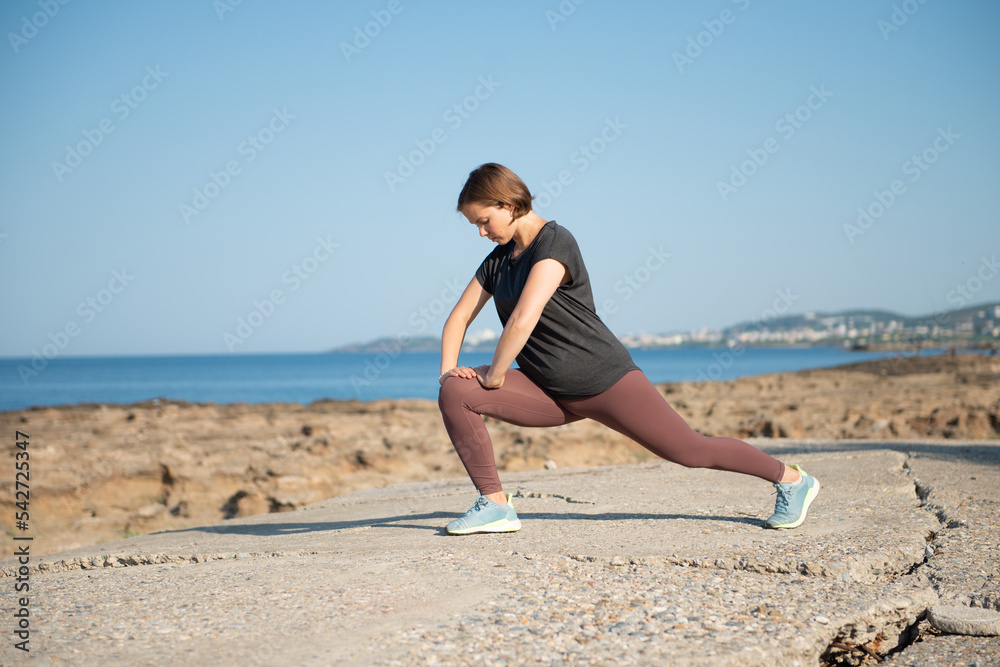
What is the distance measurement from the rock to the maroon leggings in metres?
0.98

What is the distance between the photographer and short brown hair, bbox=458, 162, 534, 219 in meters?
3.18

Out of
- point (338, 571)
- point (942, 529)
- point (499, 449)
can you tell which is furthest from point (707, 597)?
point (499, 449)

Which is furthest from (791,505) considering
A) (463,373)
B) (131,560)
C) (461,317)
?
(131,560)

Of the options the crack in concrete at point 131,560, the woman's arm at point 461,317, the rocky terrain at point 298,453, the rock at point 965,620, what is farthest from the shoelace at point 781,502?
the rocky terrain at point 298,453

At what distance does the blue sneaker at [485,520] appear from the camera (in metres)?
3.54

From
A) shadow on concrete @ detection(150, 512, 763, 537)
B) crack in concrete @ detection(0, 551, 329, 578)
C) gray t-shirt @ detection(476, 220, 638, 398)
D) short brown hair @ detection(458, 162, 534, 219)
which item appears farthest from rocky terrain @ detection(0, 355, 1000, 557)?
short brown hair @ detection(458, 162, 534, 219)

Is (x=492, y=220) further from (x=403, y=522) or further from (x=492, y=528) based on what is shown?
(x=403, y=522)

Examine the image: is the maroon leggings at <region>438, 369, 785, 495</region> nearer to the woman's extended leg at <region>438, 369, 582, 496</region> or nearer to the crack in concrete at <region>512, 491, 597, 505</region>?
the woman's extended leg at <region>438, 369, 582, 496</region>

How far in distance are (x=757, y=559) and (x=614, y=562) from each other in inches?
22.1

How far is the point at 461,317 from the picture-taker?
362 centimetres

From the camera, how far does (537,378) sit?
11.1ft

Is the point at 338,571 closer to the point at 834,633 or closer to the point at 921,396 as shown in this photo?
the point at 834,633

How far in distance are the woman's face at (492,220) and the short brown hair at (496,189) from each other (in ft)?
0.07

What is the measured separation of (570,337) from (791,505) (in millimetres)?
1358
